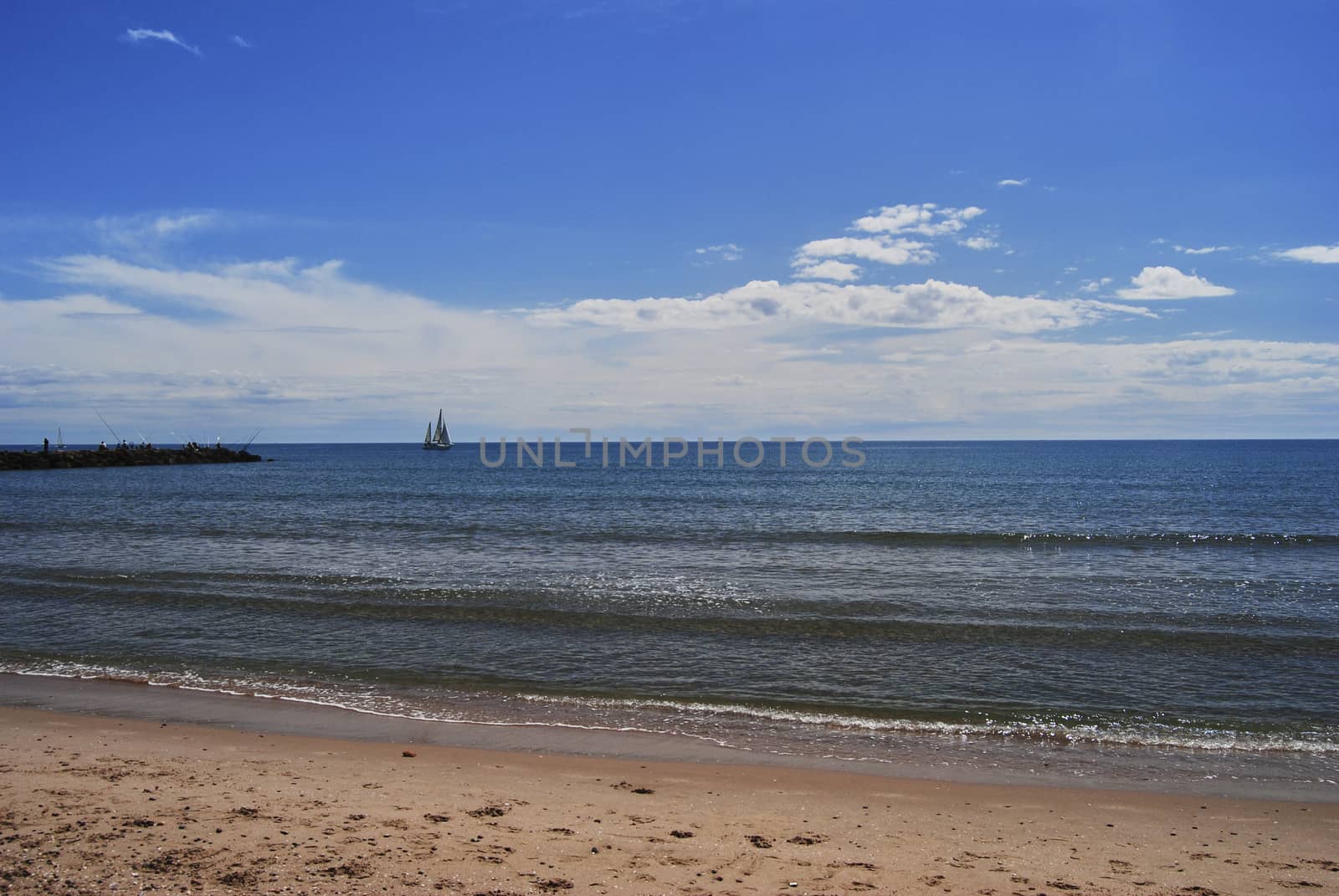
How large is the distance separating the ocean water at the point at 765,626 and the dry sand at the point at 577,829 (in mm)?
1439

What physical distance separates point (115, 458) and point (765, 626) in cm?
10007

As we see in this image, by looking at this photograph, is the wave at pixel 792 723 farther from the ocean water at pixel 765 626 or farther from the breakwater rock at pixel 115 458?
the breakwater rock at pixel 115 458

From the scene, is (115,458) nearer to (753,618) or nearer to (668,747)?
(753,618)

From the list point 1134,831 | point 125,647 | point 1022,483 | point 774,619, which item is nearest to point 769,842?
point 1134,831

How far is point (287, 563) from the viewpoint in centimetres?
2412

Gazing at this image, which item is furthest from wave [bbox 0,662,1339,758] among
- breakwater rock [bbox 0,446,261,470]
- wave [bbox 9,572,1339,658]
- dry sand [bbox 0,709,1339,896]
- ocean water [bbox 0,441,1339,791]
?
breakwater rock [bbox 0,446,261,470]

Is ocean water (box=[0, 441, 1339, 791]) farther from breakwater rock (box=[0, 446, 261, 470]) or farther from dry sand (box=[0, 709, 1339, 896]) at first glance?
breakwater rock (box=[0, 446, 261, 470])

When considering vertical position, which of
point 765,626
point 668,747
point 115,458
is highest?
point 115,458

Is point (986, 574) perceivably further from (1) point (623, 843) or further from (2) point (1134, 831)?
(1) point (623, 843)

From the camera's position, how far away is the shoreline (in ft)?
29.2

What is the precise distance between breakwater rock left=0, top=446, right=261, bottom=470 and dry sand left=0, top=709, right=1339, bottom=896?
93786 millimetres

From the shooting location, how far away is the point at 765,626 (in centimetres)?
1641

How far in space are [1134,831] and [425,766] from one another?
716 cm

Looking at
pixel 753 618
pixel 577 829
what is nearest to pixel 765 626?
pixel 753 618
